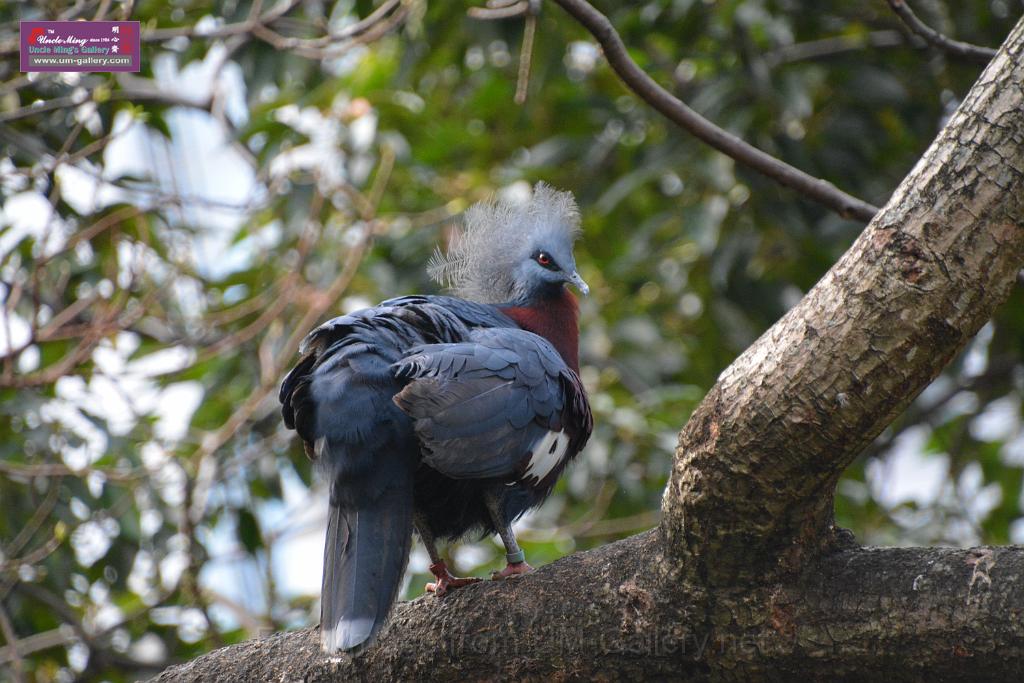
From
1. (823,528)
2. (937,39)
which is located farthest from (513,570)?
(937,39)

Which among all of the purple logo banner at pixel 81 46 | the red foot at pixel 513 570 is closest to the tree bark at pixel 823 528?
the red foot at pixel 513 570

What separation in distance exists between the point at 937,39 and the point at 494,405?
1.80 meters

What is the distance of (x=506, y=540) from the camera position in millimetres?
3225

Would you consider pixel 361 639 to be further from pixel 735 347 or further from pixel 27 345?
pixel 735 347

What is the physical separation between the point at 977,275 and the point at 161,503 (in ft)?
12.9

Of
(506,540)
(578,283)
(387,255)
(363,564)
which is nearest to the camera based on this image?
(363,564)

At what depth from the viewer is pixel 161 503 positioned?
4992 millimetres

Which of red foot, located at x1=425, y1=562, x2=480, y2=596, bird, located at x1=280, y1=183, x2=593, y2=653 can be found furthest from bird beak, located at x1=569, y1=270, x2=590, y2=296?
red foot, located at x1=425, y1=562, x2=480, y2=596

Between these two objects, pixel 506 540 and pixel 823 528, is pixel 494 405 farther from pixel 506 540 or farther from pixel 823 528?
pixel 823 528

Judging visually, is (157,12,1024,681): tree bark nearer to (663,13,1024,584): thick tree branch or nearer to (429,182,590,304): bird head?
(663,13,1024,584): thick tree branch

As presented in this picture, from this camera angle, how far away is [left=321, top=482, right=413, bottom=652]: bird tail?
260 centimetres

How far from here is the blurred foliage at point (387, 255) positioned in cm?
444

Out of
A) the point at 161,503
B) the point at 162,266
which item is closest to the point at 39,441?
the point at 161,503

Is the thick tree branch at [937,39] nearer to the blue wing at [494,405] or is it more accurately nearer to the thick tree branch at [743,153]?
the thick tree branch at [743,153]
